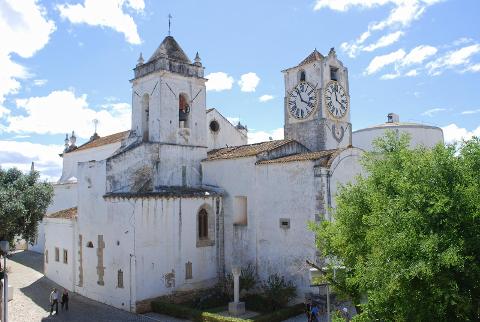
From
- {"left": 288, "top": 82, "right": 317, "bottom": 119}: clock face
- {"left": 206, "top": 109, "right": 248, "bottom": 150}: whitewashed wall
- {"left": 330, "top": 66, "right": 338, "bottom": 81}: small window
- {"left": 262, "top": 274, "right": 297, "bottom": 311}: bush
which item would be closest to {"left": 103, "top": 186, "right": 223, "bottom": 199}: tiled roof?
{"left": 206, "top": 109, "right": 248, "bottom": 150}: whitewashed wall

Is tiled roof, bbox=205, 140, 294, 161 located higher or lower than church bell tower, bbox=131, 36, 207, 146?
lower

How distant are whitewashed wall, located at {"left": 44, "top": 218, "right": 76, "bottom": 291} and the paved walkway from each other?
683mm

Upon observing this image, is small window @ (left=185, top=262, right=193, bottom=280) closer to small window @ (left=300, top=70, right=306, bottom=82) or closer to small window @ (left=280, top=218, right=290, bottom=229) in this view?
small window @ (left=280, top=218, right=290, bottom=229)

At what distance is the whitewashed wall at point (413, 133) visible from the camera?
36812 mm

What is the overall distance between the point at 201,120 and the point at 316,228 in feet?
45.6

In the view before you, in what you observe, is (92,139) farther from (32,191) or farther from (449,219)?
(449,219)

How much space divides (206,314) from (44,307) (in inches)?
379

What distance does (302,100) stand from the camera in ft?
87.4

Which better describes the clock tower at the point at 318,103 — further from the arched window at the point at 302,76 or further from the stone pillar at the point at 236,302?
the stone pillar at the point at 236,302

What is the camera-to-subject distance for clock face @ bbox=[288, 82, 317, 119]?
85.1 ft

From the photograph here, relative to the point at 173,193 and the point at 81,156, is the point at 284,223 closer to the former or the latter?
the point at 173,193

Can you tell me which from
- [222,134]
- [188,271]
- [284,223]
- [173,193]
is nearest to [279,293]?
[284,223]

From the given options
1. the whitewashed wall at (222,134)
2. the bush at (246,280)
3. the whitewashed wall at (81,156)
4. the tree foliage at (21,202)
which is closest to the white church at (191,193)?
the bush at (246,280)

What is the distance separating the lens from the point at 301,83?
2672 cm
